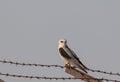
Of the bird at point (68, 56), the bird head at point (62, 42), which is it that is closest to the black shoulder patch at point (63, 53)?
the bird at point (68, 56)

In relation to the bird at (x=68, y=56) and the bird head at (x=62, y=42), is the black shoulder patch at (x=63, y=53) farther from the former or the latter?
the bird head at (x=62, y=42)

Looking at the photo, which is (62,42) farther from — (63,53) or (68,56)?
(68,56)

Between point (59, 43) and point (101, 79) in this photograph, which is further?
point (59, 43)

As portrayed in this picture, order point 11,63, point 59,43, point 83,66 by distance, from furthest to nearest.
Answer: point 59,43 < point 83,66 < point 11,63

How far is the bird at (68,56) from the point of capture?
10451mm

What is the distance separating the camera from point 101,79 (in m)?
7.71

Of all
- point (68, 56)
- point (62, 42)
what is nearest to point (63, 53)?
point (68, 56)

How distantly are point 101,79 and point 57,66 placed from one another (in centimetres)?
140

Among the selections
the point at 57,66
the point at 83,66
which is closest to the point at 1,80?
the point at 57,66

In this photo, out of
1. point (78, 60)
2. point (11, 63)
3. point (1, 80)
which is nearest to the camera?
point (1, 80)

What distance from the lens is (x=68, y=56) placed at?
1143cm

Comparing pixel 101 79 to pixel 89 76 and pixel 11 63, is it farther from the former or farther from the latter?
pixel 11 63

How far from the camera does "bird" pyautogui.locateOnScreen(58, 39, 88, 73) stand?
10451 mm

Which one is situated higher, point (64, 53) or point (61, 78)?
point (64, 53)
